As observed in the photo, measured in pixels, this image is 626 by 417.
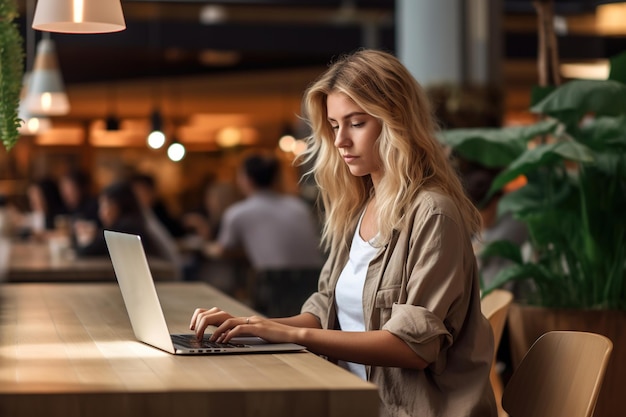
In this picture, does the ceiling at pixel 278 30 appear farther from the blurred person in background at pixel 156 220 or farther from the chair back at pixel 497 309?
the chair back at pixel 497 309

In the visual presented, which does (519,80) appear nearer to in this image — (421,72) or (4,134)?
(421,72)

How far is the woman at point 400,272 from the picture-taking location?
2.21 meters

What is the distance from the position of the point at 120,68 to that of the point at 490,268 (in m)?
10.8

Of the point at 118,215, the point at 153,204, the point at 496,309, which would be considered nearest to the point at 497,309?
the point at 496,309

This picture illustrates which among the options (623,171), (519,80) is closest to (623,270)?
(623,171)

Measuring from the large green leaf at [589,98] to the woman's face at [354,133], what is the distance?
48.2 inches

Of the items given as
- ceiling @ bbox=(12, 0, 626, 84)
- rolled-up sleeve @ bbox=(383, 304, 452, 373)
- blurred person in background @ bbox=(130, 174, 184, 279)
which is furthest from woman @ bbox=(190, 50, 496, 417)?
ceiling @ bbox=(12, 0, 626, 84)

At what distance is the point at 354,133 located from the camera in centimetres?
241

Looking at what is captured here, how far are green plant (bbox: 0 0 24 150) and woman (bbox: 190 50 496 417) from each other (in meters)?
0.66

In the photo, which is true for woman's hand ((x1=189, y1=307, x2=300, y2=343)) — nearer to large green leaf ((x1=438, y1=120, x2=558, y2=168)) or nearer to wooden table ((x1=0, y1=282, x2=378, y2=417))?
wooden table ((x1=0, y1=282, x2=378, y2=417))

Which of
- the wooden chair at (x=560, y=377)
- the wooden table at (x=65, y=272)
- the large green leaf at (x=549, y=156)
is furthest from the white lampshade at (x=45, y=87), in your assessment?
the wooden chair at (x=560, y=377)

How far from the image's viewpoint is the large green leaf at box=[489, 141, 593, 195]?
334 centimetres

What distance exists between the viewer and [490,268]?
4.48 metres

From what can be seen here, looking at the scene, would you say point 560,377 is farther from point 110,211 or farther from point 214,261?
point 214,261
